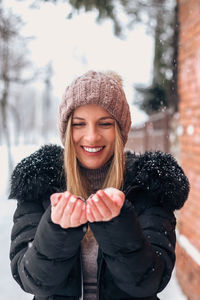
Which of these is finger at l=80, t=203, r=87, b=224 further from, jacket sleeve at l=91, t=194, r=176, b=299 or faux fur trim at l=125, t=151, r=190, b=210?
faux fur trim at l=125, t=151, r=190, b=210

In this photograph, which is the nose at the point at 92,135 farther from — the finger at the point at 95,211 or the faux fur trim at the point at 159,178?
the finger at the point at 95,211

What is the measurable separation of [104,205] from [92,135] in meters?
0.41

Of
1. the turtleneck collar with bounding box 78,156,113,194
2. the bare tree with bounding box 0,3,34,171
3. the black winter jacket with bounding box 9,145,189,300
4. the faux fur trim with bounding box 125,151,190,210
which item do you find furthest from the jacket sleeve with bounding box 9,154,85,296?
the bare tree with bounding box 0,3,34,171

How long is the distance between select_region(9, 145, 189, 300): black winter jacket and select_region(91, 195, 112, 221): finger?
0.15 feet

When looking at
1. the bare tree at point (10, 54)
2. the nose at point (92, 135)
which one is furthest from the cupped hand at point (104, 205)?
the bare tree at point (10, 54)

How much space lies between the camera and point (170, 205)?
1.24 meters

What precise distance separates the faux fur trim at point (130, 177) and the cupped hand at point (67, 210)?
40 centimetres

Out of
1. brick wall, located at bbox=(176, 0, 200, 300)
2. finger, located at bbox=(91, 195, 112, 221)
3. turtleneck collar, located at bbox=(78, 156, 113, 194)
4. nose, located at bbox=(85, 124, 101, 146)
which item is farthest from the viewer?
brick wall, located at bbox=(176, 0, 200, 300)

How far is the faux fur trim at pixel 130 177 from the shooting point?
1.23 metres

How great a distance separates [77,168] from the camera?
1.26 metres

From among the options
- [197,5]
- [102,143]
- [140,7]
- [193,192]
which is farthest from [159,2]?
[102,143]

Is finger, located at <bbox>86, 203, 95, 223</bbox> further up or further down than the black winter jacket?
further up

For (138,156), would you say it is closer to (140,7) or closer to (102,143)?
(102,143)

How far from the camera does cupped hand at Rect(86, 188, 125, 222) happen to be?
77 centimetres
